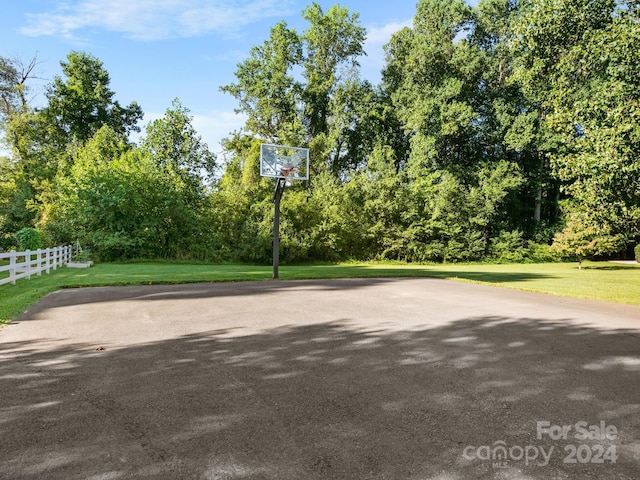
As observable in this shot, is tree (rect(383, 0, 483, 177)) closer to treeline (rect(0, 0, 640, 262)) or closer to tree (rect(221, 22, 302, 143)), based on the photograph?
treeline (rect(0, 0, 640, 262))

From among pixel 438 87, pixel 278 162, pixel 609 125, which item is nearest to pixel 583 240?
pixel 438 87

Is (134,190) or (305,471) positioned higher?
(134,190)

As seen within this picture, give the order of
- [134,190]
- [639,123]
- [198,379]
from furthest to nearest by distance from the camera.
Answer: [134,190] → [639,123] → [198,379]

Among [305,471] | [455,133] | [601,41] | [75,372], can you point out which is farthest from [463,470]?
[455,133]

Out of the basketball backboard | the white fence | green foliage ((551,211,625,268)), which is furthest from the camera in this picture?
green foliage ((551,211,625,268))

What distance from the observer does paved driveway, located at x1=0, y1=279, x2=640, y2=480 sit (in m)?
2.35

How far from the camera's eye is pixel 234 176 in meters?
29.8

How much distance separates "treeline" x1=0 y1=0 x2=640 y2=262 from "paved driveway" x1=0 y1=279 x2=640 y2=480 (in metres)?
14.9

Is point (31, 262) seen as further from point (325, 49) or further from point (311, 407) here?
point (325, 49)

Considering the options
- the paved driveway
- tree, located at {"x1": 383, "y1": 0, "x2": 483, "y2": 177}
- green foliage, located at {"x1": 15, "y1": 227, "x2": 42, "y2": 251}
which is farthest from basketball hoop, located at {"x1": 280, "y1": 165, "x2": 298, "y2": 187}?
tree, located at {"x1": 383, "y1": 0, "x2": 483, "y2": 177}

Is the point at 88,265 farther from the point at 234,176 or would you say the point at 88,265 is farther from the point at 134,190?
the point at 234,176

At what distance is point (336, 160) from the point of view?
35.2 m

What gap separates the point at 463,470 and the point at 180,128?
32581 mm

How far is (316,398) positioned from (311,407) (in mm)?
180
